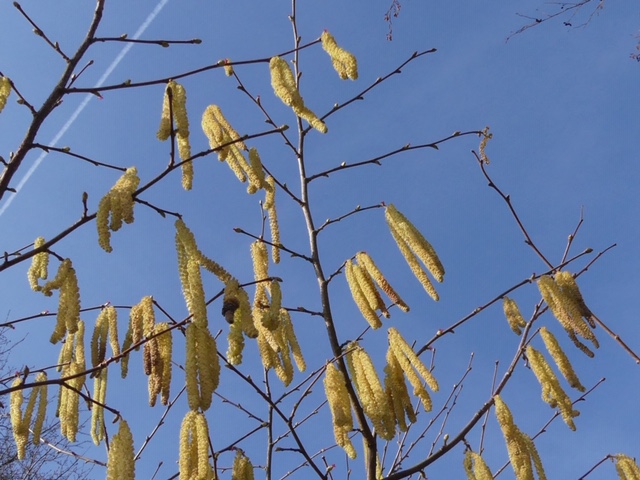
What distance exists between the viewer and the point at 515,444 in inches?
88.0

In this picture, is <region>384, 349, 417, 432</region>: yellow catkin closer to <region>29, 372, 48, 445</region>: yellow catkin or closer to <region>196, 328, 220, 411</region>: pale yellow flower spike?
<region>196, 328, 220, 411</region>: pale yellow flower spike

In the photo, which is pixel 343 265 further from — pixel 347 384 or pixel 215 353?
pixel 215 353

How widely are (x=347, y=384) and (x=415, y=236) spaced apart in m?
0.59

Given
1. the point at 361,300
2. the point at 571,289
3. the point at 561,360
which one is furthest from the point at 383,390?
the point at 571,289

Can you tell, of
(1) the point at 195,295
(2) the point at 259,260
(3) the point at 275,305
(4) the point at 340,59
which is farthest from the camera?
(2) the point at 259,260

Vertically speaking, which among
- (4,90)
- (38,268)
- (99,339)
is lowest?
(99,339)

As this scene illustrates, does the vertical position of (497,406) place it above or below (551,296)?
below

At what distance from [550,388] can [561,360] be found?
11 cm

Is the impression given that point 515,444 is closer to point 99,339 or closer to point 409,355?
point 409,355

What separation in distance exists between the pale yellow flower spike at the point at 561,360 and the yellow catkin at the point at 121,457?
1377 millimetres

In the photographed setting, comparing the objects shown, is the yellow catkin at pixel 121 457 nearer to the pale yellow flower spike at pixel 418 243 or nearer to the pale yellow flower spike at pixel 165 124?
the pale yellow flower spike at pixel 165 124

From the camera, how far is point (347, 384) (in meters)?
2.41

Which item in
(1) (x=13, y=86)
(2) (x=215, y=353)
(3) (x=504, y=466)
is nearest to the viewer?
(2) (x=215, y=353)

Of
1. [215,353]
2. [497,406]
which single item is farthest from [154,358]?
[497,406]
